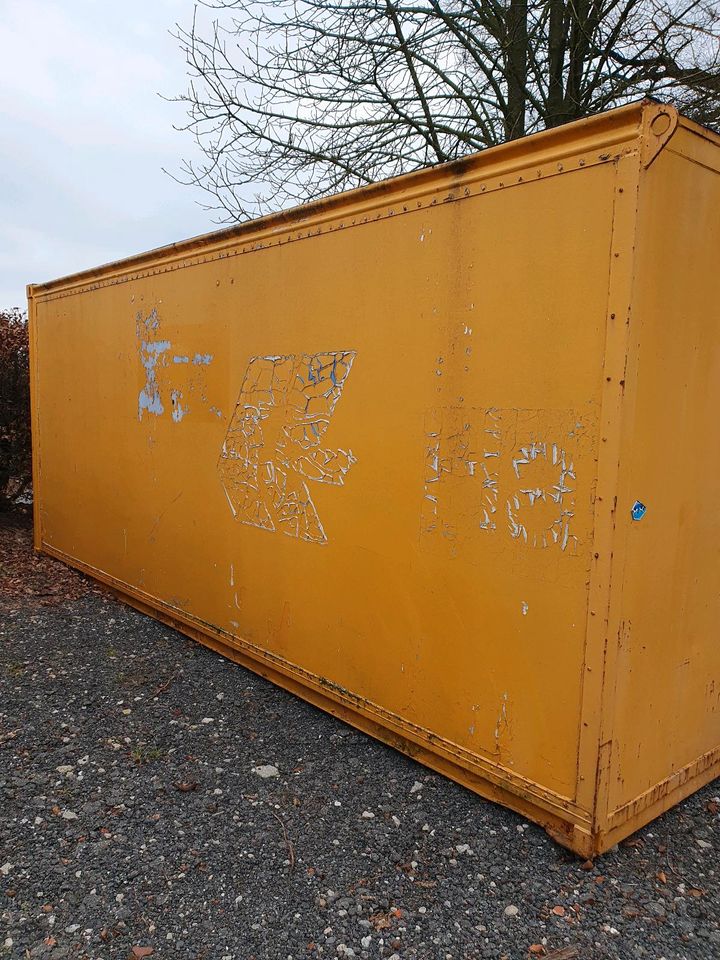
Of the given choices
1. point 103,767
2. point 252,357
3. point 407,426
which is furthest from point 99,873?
point 252,357

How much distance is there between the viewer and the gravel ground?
2.12 metres

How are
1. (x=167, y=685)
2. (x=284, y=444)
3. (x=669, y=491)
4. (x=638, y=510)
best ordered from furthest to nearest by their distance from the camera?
(x=167, y=685)
(x=284, y=444)
(x=669, y=491)
(x=638, y=510)

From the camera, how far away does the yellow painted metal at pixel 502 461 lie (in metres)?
2.30

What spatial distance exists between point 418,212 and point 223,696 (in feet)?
8.58

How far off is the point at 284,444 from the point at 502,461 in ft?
4.44

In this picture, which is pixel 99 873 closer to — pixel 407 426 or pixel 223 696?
pixel 223 696

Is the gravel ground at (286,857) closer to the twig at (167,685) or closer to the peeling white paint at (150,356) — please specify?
the twig at (167,685)

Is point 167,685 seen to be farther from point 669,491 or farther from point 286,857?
point 669,491

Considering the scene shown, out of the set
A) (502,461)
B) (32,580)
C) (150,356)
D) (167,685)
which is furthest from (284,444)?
(32,580)

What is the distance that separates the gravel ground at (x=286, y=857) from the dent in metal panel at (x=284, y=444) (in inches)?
40.4

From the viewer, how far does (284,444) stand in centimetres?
358

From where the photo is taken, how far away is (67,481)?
589cm

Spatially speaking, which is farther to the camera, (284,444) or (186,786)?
(284,444)

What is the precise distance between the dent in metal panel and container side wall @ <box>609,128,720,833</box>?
1333 mm
